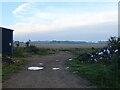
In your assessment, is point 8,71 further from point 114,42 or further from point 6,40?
point 6,40

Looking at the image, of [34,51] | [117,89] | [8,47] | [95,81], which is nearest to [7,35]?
[8,47]

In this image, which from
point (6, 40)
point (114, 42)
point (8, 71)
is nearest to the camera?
point (8, 71)

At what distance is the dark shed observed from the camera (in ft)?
99.6

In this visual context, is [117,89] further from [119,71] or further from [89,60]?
[89,60]

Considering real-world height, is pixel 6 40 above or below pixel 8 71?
above

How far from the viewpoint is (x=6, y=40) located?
1224 inches

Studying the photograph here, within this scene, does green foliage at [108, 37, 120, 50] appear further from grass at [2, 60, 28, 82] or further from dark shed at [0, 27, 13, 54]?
dark shed at [0, 27, 13, 54]

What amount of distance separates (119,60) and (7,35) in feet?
60.8

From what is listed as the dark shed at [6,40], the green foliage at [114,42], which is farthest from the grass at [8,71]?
the dark shed at [6,40]

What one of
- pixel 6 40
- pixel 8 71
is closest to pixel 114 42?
pixel 8 71

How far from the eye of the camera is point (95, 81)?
1248cm

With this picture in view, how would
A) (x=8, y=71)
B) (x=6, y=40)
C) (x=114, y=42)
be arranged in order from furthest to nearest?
(x=6, y=40), (x=114, y=42), (x=8, y=71)

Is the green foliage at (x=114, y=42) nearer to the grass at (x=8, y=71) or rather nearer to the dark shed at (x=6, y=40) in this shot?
the grass at (x=8, y=71)

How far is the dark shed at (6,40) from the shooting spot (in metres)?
30.3
